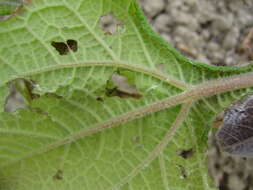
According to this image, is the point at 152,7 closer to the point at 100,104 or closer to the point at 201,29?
the point at 201,29

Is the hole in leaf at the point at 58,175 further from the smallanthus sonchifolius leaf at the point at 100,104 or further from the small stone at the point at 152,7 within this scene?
the small stone at the point at 152,7

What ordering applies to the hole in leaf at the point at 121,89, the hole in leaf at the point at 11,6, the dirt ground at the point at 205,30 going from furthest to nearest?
1. the dirt ground at the point at 205,30
2. the hole in leaf at the point at 121,89
3. the hole in leaf at the point at 11,6

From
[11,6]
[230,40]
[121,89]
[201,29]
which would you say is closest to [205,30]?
[201,29]

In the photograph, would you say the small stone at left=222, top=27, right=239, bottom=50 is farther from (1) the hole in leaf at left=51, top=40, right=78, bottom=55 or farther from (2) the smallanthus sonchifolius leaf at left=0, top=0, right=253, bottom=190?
(1) the hole in leaf at left=51, top=40, right=78, bottom=55

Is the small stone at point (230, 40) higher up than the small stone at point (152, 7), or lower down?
lower down

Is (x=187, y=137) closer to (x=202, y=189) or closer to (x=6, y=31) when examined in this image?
(x=202, y=189)

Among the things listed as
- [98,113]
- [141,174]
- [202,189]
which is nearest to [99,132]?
[98,113]

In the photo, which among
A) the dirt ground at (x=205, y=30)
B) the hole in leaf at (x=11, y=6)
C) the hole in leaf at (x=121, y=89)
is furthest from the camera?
the dirt ground at (x=205, y=30)

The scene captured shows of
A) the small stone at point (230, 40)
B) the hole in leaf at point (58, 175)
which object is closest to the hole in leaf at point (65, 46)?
the hole in leaf at point (58, 175)
